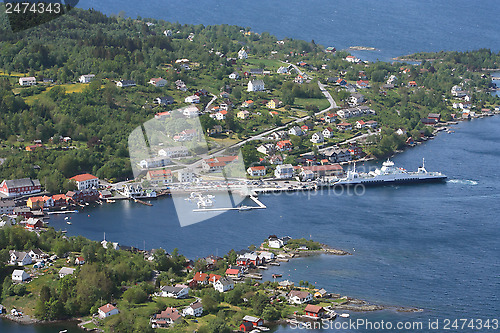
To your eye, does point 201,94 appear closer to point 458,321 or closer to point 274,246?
point 274,246

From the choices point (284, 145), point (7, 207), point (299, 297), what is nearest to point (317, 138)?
point (284, 145)

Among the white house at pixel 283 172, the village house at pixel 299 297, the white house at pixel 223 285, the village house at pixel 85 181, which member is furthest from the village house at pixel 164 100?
the village house at pixel 299 297

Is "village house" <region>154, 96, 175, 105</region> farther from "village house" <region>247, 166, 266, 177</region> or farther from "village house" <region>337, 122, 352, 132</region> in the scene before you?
"village house" <region>247, 166, 266, 177</region>

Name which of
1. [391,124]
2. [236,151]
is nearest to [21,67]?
[236,151]

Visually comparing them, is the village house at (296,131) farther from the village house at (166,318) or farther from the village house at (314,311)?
the village house at (166,318)

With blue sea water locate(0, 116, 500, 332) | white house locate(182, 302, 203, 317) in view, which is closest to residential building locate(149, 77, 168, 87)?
blue sea water locate(0, 116, 500, 332)

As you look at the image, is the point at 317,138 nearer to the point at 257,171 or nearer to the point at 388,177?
the point at 388,177
